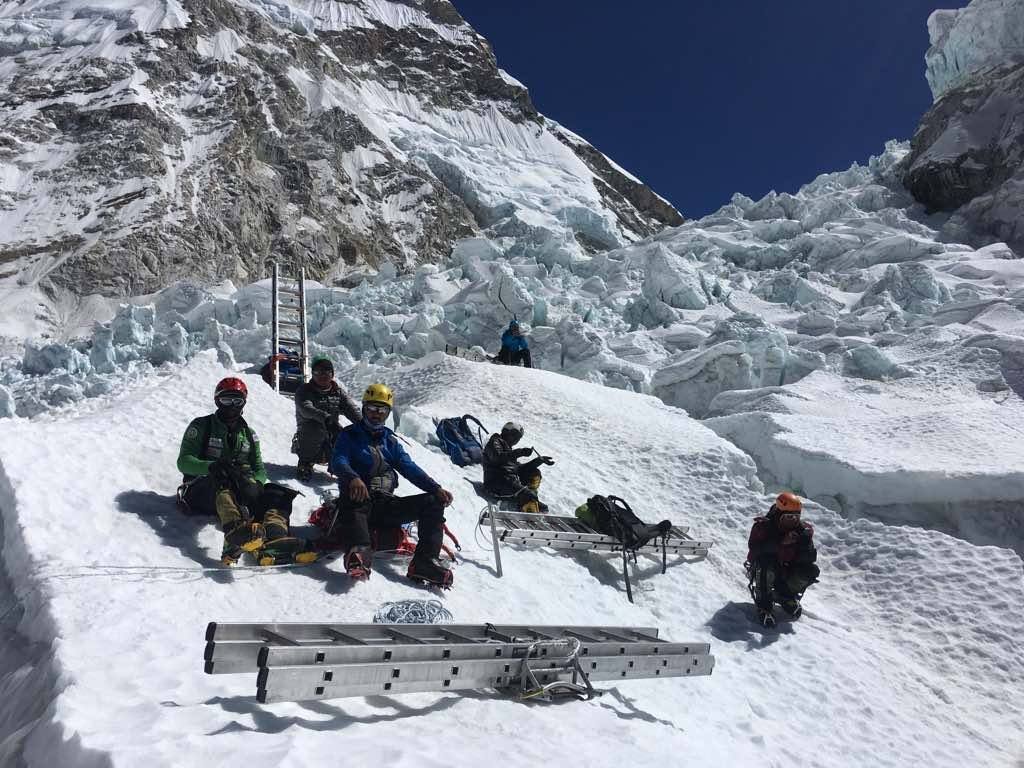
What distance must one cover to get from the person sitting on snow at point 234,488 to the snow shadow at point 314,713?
1413 mm

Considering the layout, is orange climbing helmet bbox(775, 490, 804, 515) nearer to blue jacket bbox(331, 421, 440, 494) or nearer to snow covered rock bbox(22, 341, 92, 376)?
blue jacket bbox(331, 421, 440, 494)

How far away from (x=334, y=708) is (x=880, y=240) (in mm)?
29492

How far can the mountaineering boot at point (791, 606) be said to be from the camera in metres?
5.96

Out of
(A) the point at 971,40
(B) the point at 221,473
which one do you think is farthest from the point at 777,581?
(A) the point at 971,40

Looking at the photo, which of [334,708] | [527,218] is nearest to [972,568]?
[334,708]

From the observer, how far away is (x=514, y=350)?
13992mm

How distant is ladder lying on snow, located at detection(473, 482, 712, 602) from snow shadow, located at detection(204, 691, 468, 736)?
2.39m

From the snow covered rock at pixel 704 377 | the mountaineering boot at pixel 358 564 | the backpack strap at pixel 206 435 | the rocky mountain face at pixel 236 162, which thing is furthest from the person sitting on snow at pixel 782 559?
the rocky mountain face at pixel 236 162

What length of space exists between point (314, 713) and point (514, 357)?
37.9 feet

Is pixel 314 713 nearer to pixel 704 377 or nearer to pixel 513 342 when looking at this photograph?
pixel 513 342

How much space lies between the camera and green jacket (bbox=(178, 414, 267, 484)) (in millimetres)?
4242

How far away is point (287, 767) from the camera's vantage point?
2.04m

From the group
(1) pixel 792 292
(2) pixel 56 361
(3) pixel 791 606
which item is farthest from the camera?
(1) pixel 792 292

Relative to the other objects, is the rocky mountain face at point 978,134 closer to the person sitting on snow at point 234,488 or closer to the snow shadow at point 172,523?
the person sitting on snow at point 234,488
